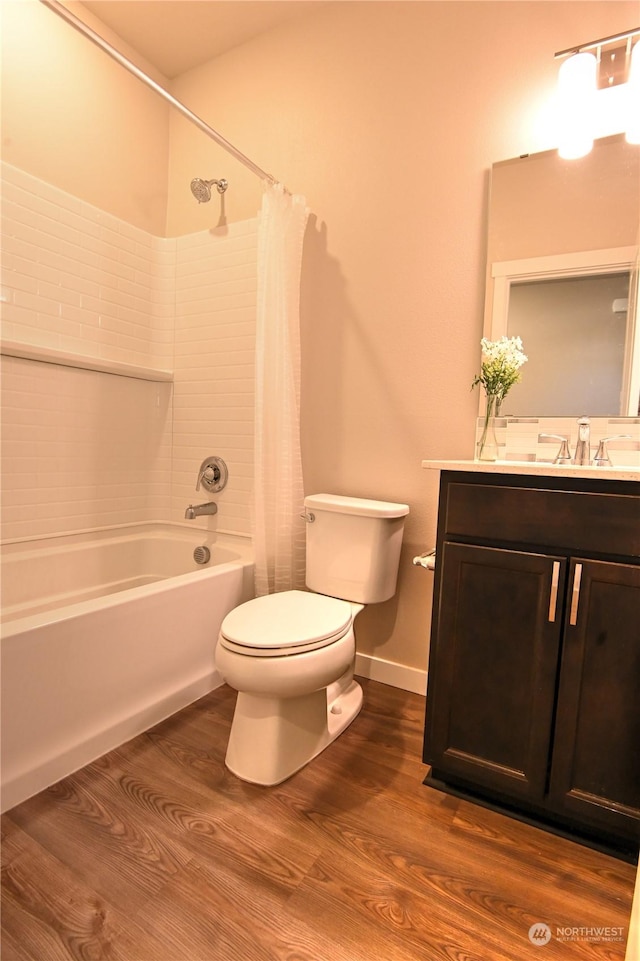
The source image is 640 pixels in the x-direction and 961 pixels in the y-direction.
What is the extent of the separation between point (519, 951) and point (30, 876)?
1024 mm

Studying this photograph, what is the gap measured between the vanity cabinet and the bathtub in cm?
88

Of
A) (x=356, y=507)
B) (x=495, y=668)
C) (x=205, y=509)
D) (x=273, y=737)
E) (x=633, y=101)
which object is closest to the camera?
(x=495, y=668)

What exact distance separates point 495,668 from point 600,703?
23 cm

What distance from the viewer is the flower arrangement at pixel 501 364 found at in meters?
1.51

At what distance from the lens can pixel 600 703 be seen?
1.07m

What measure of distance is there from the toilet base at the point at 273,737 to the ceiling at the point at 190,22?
9.00 ft

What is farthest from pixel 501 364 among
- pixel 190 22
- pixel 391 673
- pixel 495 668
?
pixel 190 22

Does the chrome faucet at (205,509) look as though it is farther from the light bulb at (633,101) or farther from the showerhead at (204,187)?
the light bulb at (633,101)

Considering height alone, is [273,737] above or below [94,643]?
below

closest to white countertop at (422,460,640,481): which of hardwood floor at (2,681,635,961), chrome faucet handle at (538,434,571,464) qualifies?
chrome faucet handle at (538,434,571,464)

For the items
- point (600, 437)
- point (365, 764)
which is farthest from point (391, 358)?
point (365, 764)

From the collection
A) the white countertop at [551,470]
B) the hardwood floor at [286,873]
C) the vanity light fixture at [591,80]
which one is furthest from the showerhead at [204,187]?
the hardwood floor at [286,873]

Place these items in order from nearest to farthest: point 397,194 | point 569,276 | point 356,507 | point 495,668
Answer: point 495,668, point 569,276, point 356,507, point 397,194

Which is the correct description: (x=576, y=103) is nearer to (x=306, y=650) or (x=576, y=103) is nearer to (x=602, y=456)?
(x=602, y=456)
